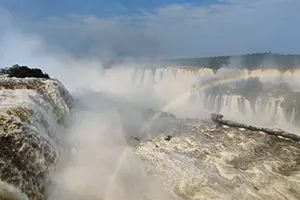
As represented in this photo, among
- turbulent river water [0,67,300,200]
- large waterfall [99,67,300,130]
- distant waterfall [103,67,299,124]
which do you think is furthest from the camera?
distant waterfall [103,67,299,124]

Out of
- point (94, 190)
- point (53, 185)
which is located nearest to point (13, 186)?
point (53, 185)

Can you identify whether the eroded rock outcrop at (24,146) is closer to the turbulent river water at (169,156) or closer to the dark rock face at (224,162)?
the turbulent river water at (169,156)

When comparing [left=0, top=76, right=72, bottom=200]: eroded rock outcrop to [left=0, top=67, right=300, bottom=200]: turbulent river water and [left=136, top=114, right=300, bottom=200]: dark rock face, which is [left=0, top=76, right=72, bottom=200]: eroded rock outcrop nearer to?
[left=0, top=67, right=300, bottom=200]: turbulent river water

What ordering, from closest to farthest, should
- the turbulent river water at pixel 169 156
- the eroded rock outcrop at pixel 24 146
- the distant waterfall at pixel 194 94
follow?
1. the eroded rock outcrop at pixel 24 146
2. the turbulent river water at pixel 169 156
3. the distant waterfall at pixel 194 94

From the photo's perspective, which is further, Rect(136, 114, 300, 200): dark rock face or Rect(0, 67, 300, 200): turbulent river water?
Rect(136, 114, 300, 200): dark rock face

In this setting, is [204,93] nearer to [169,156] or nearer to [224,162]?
[224,162]

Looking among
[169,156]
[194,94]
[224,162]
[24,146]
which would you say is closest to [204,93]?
[194,94]

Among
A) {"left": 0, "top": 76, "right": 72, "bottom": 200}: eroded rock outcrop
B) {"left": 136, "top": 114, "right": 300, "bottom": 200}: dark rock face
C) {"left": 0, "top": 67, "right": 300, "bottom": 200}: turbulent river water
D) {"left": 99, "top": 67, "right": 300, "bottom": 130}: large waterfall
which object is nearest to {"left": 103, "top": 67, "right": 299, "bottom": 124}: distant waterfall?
{"left": 99, "top": 67, "right": 300, "bottom": 130}: large waterfall

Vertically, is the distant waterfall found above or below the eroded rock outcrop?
below

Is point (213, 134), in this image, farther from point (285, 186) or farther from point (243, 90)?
point (243, 90)

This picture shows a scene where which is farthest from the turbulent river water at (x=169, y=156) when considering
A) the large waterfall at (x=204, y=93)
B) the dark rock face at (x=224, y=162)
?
the large waterfall at (x=204, y=93)

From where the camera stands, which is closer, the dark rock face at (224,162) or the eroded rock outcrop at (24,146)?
the eroded rock outcrop at (24,146)
